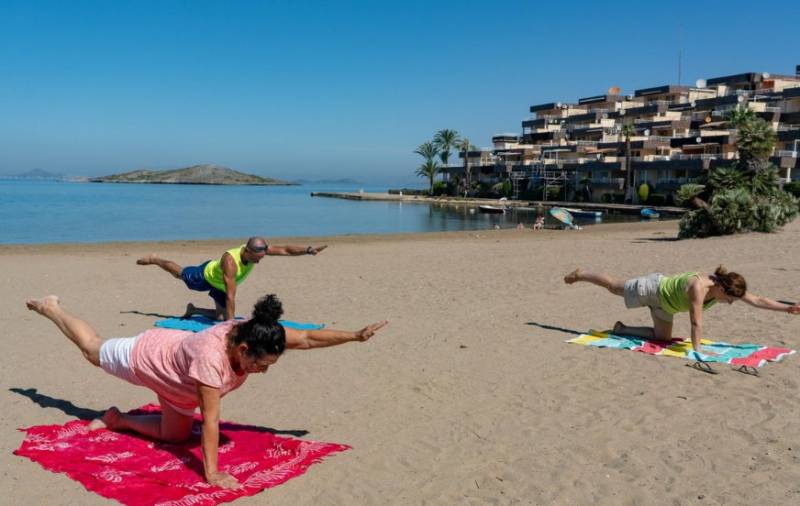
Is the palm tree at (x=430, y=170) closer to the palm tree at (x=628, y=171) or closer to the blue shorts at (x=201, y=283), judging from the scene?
the palm tree at (x=628, y=171)

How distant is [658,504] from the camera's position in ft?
13.9

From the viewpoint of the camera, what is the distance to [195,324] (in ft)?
31.0

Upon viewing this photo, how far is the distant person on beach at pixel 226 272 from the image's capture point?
29.3ft

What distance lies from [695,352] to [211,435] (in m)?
5.09

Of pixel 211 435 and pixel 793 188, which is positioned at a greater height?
pixel 793 188

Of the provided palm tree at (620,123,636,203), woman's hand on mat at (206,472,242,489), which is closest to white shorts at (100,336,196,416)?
woman's hand on mat at (206,472,242,489)

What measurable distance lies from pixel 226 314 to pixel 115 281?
5.81 metres

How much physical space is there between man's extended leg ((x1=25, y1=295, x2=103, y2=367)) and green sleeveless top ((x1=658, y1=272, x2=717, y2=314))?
19.4 feet

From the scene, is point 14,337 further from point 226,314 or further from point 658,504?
point 658,504

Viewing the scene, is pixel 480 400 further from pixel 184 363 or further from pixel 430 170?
pixel 430 170

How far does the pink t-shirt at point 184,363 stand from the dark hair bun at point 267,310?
0.64 ft

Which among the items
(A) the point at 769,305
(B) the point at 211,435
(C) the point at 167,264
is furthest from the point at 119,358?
Result: (A) the point at 769,305

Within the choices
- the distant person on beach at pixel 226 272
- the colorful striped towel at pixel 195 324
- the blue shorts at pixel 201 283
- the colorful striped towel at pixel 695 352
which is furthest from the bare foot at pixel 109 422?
the colorful striped towel at pixel 695 352

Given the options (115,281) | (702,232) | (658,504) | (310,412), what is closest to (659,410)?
(658,504)
